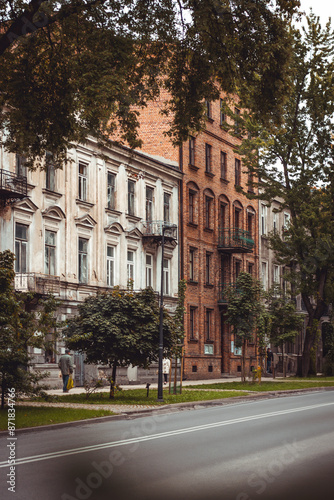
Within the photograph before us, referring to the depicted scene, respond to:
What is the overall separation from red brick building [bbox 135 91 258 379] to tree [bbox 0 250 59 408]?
77.3ft

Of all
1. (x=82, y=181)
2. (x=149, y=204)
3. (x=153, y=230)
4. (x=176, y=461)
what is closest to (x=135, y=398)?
(x=82, y=181)

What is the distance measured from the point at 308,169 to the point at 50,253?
1534 cm

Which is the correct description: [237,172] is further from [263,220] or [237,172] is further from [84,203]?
[84,203]

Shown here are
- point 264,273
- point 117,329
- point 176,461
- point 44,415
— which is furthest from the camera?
point 264,273

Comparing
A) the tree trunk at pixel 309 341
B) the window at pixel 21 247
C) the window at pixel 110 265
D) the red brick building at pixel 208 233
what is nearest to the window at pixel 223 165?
the red brick building at pixel 208 233

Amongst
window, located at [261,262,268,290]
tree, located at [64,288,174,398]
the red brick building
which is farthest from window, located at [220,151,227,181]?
tree, located at [64,288,174,398]

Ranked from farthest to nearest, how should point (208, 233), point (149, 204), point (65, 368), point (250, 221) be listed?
point (250, 221) → point (208, 233) → point (149, 204) → point (65, 368)

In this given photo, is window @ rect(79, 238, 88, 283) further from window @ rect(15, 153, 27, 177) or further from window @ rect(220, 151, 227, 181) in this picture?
window @ rect(220, 151, 227, 181)

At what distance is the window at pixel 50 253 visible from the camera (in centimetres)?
3212

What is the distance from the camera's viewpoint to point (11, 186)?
30062 mm

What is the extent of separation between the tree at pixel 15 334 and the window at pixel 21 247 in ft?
36.6

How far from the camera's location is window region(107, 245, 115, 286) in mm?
36875

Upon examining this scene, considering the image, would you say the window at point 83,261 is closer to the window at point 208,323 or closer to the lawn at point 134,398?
the lawn at point 134,398

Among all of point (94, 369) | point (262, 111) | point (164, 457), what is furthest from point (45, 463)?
point (94, 369)
